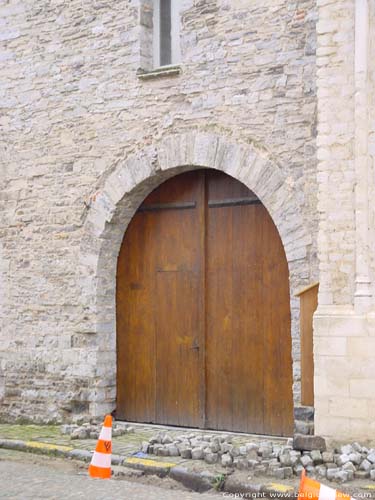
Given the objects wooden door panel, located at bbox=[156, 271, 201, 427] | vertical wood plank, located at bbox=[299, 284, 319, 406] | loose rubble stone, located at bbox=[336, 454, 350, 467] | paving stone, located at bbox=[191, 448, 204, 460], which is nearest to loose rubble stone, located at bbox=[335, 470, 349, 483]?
loose rubble stone, located at bbox=[336, 454, 350, 467]

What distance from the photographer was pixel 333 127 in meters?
8.36

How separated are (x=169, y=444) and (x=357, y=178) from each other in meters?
3.10

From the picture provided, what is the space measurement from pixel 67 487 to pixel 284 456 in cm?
185

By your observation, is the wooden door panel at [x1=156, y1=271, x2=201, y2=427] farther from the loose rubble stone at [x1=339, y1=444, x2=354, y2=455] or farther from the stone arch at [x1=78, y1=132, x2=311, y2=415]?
the loose rubble stone at [x1=339, y1=444, x2=354, y2=455]

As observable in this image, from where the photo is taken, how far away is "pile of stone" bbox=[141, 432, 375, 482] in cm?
741

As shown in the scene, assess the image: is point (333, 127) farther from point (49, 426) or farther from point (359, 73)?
point (49, 426)

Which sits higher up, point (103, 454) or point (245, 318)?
point (245, 318)

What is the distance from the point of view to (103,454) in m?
7.43

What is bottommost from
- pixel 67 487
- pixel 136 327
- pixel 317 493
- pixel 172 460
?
pixel 67 487

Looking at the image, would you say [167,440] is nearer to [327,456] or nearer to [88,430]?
[88,430]

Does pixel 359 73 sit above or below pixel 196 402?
above

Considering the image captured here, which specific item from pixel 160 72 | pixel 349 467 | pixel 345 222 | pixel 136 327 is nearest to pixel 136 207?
pixel 136 327

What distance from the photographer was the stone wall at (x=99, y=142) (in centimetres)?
927

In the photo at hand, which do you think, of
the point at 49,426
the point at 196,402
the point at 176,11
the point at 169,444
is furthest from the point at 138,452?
the point at 176,11
